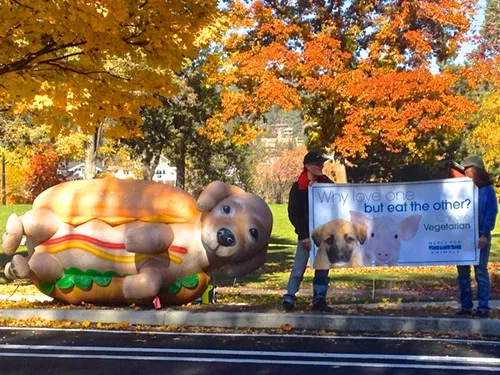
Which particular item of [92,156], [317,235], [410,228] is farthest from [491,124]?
[317,235]

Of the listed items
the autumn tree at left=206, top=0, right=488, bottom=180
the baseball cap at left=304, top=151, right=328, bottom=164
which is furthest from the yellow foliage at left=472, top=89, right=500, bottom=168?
the baseball cap at left=304, top=151, right=328, bottom=164

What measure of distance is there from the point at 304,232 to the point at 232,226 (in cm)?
92

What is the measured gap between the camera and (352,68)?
82.8 feet

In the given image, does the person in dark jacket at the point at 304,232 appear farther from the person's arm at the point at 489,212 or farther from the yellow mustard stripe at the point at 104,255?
the person's arm at the point at 489,212

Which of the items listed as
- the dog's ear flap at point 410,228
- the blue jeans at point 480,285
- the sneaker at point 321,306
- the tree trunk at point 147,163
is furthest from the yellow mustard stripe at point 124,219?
the tree trunk at point 147,163

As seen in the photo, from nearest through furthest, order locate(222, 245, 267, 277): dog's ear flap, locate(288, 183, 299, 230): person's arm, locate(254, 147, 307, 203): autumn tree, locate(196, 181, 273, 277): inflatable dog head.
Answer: locate(288, 183, 299, 230): person's arm → locate(196, 181, 273, 277): inflatable dog head → locate(222, 245, 267, 277): dog's ear flap → locate(254, 147, 307, 203): autumn tree

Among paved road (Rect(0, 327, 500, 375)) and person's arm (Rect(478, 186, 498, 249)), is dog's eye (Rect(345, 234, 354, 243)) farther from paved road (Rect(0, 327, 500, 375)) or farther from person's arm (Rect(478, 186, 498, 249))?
paved road (Rect(0, 327, 500, 375))

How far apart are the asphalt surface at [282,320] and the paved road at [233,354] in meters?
0.42

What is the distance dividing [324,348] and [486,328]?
74.4 inches

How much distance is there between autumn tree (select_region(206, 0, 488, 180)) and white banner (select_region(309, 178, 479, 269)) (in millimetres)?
14227

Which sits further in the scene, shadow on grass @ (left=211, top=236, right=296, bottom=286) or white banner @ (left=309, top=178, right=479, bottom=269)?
shadow on grass @ (left=211, top=236, right=296, bottom=286)

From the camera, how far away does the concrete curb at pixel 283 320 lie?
323 inches

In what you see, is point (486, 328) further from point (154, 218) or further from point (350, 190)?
point (154, 218)

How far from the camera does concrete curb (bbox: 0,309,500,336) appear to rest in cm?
820
